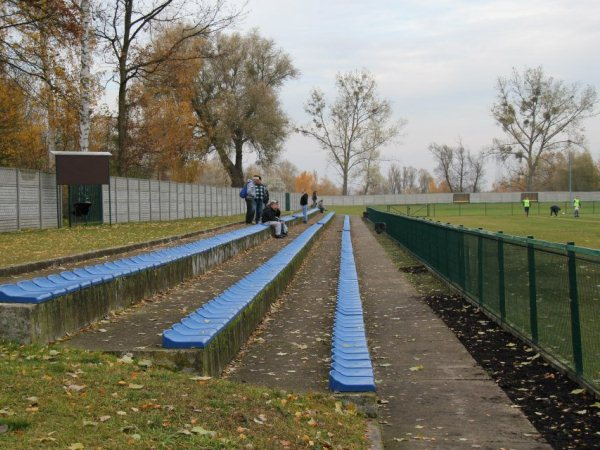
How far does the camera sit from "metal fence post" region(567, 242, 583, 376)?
20.8ft

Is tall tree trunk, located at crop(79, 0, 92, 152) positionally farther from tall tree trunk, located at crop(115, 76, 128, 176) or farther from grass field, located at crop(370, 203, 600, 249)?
grass field, located at crop(370, 203, 600, 249)

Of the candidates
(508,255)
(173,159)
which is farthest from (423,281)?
(173,159)

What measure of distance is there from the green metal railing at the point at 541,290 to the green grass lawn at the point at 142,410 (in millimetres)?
2418

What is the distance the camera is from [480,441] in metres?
5.08

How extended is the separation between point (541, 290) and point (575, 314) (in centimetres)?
116

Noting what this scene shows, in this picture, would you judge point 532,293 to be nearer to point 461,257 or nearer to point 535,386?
point 535,386

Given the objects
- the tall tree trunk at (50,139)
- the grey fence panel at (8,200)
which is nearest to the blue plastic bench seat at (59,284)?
the grey fence panel at (8,200)

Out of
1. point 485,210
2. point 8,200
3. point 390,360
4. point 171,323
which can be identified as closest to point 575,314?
point 390,360

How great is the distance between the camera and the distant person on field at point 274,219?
23.7 metres

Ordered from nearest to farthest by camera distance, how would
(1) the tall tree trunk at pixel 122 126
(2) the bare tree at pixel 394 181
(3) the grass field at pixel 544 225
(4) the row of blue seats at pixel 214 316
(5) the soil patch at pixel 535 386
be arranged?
(5) the soil patch at pixel 535 386 → (4) the row of blue seats at pixel 214 316 → (3) the grass field at pixel 544 225 → (1) the tall tree trunk at pixel 122 126 → (2) the bare tree at pixel 394 181

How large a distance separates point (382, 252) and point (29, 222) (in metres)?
11.8

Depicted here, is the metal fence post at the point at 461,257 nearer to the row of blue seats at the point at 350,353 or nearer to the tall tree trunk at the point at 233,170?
the row of blue seats at the point at 350,353

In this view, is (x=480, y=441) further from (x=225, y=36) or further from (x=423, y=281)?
(x=225, y=36)

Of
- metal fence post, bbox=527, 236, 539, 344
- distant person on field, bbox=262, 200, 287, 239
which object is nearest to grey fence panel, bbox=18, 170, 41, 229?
distant person on field, bbox=262, 200, 287, 239
